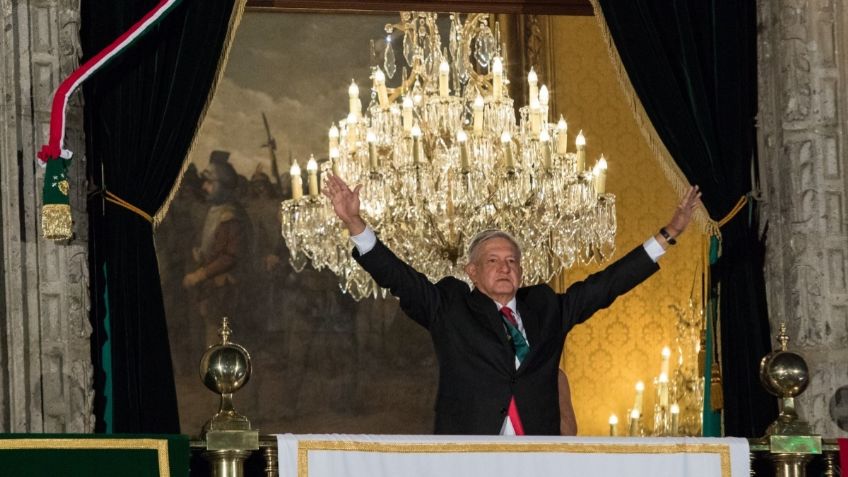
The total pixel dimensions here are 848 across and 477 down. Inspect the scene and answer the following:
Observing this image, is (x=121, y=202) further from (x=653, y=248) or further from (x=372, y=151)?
(x=372, y=151)

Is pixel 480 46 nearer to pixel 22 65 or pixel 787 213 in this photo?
pixel 787 213

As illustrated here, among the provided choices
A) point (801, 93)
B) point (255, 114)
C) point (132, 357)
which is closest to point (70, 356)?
point (132, 357)

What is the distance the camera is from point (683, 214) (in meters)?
5.55

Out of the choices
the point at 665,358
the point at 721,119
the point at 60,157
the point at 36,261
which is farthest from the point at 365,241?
the point at 665,358

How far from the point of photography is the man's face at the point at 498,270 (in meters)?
5.39

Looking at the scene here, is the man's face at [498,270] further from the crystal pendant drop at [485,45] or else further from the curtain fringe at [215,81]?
the crystal pendant drop at [485,45]

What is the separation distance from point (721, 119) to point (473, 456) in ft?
8.38

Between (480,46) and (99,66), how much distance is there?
4.30 metres

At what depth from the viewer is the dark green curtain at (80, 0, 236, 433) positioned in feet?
20.0

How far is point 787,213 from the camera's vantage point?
263 inches

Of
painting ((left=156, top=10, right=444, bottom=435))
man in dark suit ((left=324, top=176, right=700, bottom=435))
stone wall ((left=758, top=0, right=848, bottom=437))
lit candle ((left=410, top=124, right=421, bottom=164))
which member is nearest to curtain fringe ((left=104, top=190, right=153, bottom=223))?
man in dark suit ((left=324, top=176, right=700, bottom=435))

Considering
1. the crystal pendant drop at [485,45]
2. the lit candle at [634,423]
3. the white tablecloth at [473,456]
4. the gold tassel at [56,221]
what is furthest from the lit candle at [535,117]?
the white tablecloth at [473,456]

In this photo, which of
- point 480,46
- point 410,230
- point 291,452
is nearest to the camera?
point 291,452

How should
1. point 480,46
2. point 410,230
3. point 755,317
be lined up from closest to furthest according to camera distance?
1. point 755,317
2. point 410,230
3. point 480,46
